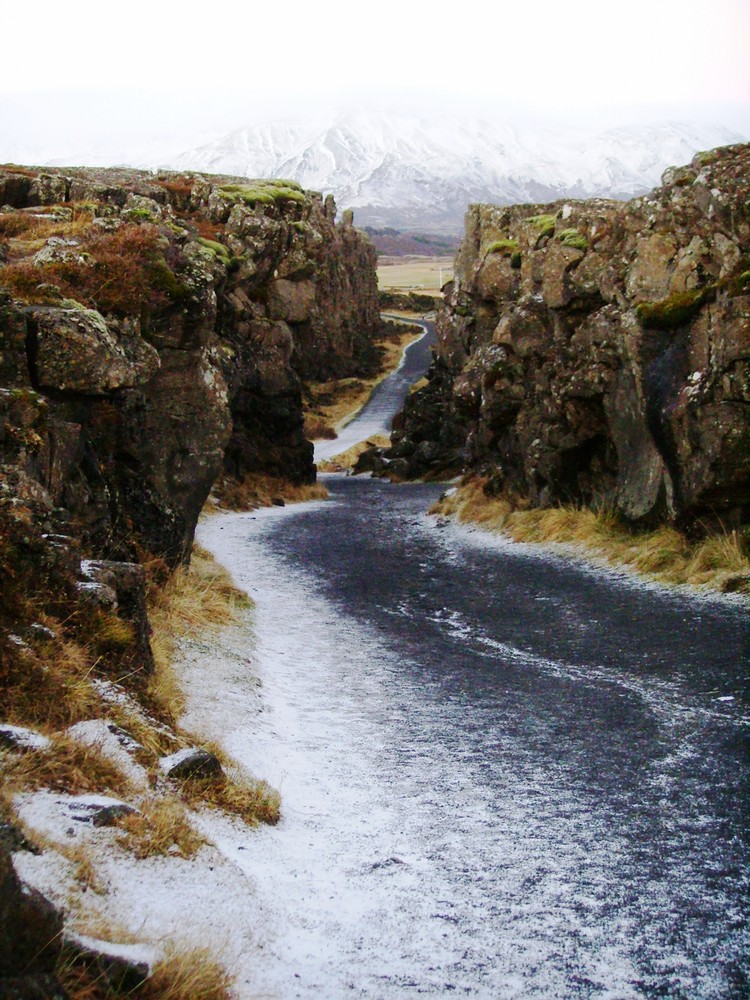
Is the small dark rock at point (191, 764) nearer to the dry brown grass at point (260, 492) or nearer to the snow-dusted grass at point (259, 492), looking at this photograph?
the snow-dusted grass at point (259, 492)

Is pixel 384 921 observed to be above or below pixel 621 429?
below

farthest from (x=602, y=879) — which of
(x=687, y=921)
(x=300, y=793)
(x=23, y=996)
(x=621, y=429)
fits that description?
(x=621, y=429)

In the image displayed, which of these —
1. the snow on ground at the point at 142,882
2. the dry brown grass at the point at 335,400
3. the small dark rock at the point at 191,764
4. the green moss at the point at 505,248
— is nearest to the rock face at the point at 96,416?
the small dark rock at the point at 191,764

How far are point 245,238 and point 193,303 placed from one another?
51.9 ft

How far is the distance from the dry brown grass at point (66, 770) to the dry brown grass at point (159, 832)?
266 mm

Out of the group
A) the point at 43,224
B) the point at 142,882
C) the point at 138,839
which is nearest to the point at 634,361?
the point at 43,224

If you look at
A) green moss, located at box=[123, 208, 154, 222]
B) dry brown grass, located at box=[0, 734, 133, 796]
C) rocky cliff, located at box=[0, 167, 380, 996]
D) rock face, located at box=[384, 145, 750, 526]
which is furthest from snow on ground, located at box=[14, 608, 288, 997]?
green moss, located at box=[123, 208, 154, 222]

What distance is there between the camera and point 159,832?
5645 mm

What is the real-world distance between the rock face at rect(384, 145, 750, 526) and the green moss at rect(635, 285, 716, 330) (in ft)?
0.08

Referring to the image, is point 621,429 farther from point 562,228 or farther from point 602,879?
point 602,879

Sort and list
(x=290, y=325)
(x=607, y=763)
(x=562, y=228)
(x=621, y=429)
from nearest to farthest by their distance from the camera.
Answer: (x=607, y=763) → (x=621, y=429) → (x=562, y=228) → (x=290, y=325)

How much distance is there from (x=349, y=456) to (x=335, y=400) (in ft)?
61.0

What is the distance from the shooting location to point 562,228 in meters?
23.0

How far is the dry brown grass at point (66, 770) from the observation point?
17.9 feet
